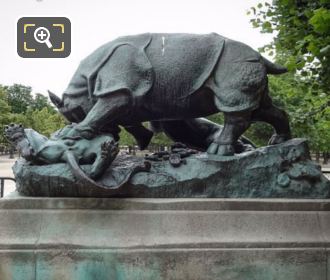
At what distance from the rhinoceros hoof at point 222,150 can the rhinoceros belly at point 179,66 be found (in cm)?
48

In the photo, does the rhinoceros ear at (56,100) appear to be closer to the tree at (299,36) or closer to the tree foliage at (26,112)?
the tree at (299,36)

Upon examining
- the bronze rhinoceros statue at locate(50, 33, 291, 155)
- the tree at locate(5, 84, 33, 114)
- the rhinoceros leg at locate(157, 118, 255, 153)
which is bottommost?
the tree at locate(5, 84, 33, 114)

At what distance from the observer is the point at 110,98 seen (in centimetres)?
408

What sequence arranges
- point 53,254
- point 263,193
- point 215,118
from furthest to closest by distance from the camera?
point 215,118
point 263,193
point 53,254

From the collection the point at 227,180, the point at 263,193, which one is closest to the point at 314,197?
the point at 263,193

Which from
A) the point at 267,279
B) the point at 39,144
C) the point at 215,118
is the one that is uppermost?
the point at 39,144

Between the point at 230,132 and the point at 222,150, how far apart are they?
0.20m

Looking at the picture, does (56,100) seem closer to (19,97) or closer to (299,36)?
(299,36)

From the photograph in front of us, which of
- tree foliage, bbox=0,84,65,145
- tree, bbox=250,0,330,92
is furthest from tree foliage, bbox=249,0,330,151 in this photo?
tree foliage, bbox=0,84,65,145

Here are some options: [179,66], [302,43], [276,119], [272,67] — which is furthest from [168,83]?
[302,43]

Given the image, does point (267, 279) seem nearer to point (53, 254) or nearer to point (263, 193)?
point (263, 193)

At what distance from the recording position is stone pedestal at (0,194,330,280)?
3613mm

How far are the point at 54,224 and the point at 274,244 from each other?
179 centimetres

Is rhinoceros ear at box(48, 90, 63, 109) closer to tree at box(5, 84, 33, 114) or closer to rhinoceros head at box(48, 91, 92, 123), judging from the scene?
rhinoceros head at box(48, 91, 92, 123)
